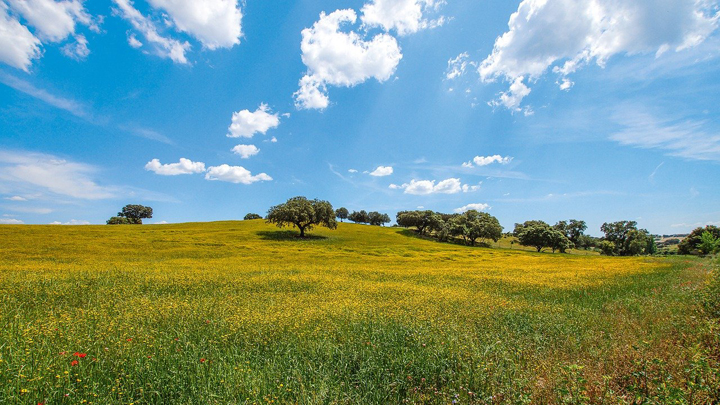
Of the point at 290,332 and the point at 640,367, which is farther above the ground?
the point at 640,367

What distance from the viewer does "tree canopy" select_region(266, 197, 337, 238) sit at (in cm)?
5316

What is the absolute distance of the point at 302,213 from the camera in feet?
174

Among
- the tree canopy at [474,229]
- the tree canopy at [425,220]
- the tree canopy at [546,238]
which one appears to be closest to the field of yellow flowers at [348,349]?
the tree canopy at [474,229]

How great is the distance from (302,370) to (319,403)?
4.54ft

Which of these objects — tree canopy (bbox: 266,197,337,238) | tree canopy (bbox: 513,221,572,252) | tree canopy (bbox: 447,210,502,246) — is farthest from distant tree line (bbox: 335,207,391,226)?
tree canopy (bbox: 266,197,337,238)

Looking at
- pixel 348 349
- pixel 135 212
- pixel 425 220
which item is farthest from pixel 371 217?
pixel 348 349

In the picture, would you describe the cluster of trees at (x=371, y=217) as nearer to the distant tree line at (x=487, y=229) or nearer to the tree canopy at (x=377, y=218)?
the tree canopy at (x=377, y=218)

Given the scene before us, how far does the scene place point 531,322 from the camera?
8383 millimetres

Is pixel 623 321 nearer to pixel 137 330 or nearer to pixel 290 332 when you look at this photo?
pixel 290 332

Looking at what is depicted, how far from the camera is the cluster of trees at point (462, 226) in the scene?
80250mm

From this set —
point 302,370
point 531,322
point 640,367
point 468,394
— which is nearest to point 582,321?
point 531,322

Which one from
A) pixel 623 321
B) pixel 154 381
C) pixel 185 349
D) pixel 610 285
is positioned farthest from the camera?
pixel 610 285

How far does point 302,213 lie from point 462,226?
49547 millimetres

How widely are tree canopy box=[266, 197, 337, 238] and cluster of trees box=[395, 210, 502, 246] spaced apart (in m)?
39.5
